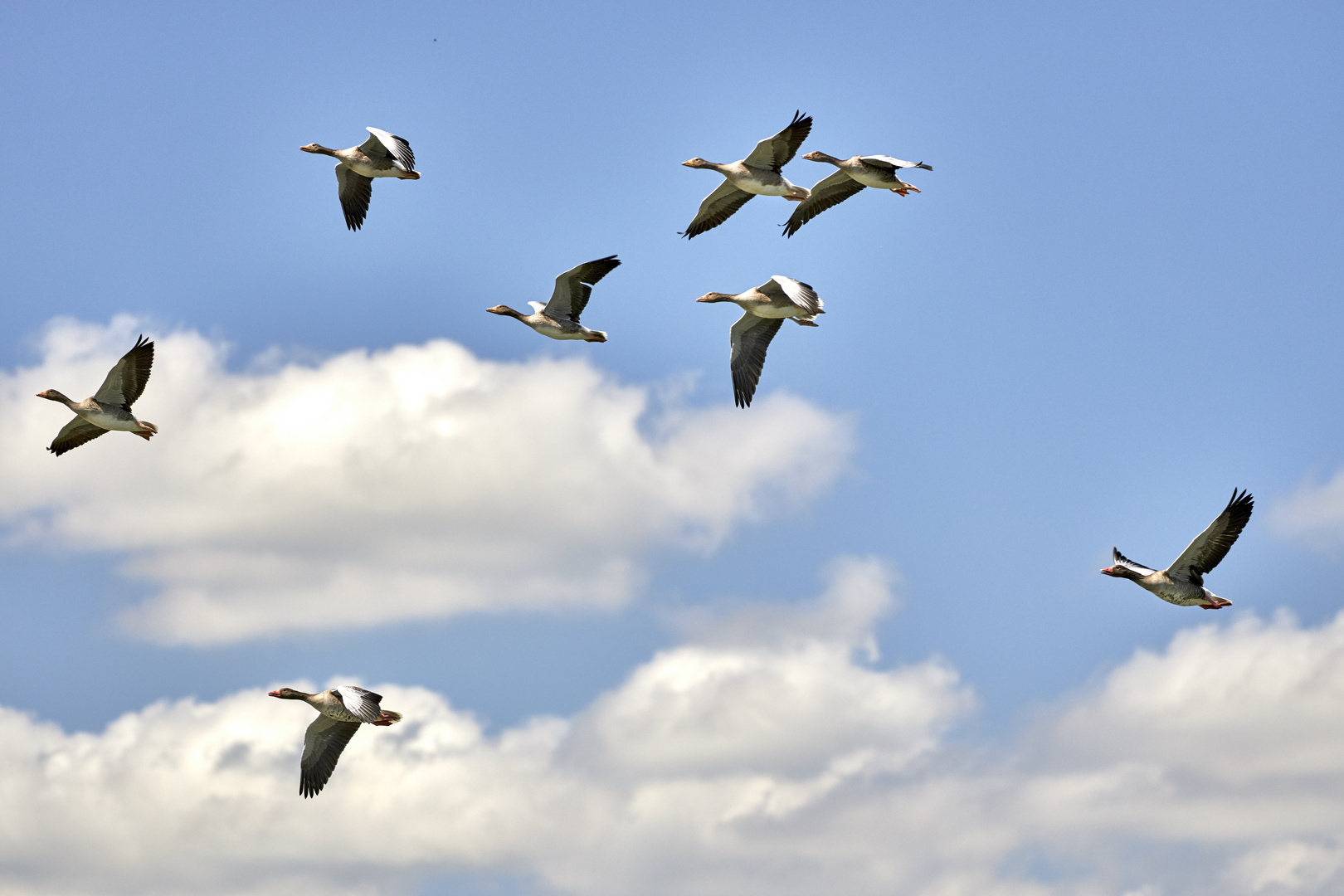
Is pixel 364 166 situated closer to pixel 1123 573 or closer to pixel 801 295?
pixel 801 295

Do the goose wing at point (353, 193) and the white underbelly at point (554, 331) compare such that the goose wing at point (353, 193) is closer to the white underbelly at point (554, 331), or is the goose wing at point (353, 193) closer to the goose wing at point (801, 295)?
the white underbelly at point (554, 331)

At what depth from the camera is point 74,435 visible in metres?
42.3

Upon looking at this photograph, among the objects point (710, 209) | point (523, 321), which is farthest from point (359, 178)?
point (710, 209)

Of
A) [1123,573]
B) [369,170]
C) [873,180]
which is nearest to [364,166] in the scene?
[369,170]

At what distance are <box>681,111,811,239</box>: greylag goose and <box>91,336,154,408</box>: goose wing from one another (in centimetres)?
1383

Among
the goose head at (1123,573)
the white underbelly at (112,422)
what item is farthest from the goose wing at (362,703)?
the goose head at (1123,573)

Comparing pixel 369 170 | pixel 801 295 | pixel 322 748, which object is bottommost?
pixel 322 748

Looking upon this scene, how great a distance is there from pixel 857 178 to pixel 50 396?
2163 centimetres

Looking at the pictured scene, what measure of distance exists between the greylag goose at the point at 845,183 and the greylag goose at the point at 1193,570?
11429 millimetres

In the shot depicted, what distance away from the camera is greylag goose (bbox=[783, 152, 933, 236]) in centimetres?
4184

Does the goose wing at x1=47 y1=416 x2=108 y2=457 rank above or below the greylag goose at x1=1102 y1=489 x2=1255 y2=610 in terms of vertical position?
above

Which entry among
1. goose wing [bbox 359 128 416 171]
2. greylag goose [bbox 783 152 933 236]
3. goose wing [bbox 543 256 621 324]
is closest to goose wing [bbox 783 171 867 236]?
greylag goose [bbox 783 152 933 236]

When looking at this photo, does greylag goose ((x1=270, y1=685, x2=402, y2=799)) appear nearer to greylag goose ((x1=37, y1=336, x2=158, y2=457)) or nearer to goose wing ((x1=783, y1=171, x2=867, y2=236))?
greylag goose ((x1=37, y1=336, x2=158, y2=457))

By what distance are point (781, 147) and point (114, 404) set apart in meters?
17.7
